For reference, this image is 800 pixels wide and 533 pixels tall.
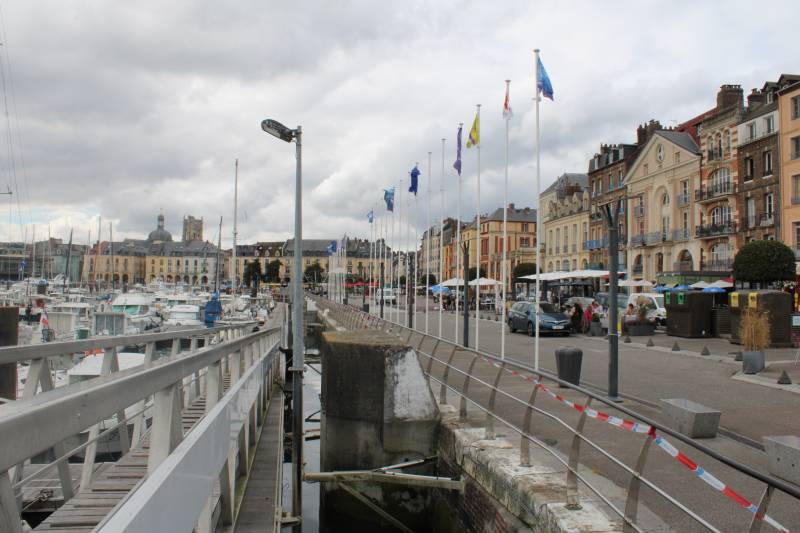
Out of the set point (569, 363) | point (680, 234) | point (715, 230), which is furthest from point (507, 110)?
point (680, 234)

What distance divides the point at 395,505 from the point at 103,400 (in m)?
9.86

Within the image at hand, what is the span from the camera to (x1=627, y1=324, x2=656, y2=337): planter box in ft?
92.8

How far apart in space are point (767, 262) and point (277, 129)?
25.7 meters

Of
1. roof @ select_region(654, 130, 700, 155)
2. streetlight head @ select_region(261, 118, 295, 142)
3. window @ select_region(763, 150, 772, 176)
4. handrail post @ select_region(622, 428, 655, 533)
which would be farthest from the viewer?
roof @ select_region(654, 130, 700, 155)

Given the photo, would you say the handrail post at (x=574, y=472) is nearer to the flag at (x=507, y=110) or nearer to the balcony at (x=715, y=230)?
the flag at (x=507, y=110)

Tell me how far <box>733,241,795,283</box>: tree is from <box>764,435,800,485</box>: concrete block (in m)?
26.8

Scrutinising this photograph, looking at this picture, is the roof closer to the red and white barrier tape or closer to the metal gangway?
the red and white barrier tape

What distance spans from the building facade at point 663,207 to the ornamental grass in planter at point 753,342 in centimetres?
3815

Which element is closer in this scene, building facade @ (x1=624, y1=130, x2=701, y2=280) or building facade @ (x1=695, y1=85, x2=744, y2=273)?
building facade @ (x1=695, y1=85, x2=744, y2=273)

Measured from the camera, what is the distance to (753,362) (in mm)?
15234

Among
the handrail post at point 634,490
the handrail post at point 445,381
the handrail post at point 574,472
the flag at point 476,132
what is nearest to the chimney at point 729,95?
the flag at point 476,132

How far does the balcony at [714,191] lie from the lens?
46.6 metres

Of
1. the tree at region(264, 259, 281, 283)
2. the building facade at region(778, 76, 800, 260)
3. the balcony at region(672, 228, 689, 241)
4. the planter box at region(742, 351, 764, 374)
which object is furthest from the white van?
the tree at region(264, 259, 281, 283)

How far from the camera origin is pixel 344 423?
1184 centimetres
